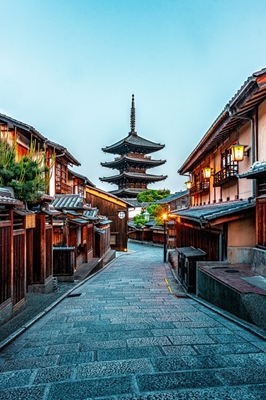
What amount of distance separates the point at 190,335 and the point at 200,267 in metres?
4.89

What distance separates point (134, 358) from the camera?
4047 mm

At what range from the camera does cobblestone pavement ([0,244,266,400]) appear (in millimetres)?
3174

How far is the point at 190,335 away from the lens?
5078 millimetres

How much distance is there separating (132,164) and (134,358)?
142ft

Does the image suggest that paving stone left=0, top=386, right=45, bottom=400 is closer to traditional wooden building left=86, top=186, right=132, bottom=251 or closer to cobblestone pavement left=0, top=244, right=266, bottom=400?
cobblestone pavement left=0, top=244, right=266, bottom=400

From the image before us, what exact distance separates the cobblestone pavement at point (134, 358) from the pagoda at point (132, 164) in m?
39.0

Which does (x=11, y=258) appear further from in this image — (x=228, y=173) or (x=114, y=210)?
(x=114, y=210)

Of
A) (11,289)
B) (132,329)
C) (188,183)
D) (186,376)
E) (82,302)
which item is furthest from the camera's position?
(188,183)

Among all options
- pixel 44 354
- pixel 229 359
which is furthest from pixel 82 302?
pixel 229 359

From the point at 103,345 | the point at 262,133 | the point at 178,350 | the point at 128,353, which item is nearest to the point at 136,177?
the point at 262,133

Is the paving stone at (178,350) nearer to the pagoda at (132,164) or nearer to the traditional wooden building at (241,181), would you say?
the traditional wooden building at (241,181)

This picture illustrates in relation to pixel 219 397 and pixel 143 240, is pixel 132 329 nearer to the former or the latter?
pixel 219 397

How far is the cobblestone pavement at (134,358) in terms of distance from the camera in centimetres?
317

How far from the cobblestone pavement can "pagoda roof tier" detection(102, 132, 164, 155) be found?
39.5 m
